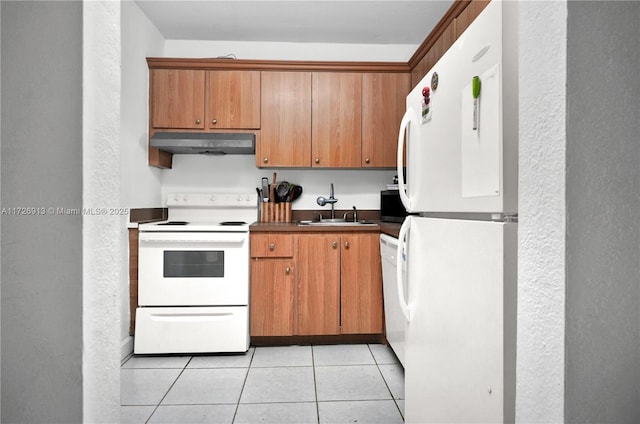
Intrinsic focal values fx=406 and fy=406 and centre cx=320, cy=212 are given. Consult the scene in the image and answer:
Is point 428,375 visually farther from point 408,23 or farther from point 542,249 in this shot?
point 408,23

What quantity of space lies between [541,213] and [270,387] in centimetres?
195

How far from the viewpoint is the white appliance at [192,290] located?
269cm

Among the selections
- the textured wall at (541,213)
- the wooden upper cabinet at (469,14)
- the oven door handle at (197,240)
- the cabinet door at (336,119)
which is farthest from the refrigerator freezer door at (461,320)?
the cabinet door at (336,119)

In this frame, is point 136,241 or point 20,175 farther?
point 136,241

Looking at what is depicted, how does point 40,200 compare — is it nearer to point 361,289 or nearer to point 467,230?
point 467,230

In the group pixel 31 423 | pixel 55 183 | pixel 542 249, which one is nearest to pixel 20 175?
pixel 55 183

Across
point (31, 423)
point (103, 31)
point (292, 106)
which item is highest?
point (292, 106)

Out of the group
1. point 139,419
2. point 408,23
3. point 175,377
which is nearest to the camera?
point 139,419

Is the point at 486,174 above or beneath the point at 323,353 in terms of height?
above

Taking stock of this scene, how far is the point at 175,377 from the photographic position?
2381 millimetres

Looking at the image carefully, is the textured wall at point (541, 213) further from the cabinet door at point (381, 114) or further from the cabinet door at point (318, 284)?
the cabinet door at point (381, 114)

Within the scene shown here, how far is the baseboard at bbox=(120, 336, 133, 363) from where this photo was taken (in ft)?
8.58

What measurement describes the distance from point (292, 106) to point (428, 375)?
2.33 m

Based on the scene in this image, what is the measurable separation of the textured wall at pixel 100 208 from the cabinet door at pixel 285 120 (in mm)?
2382
